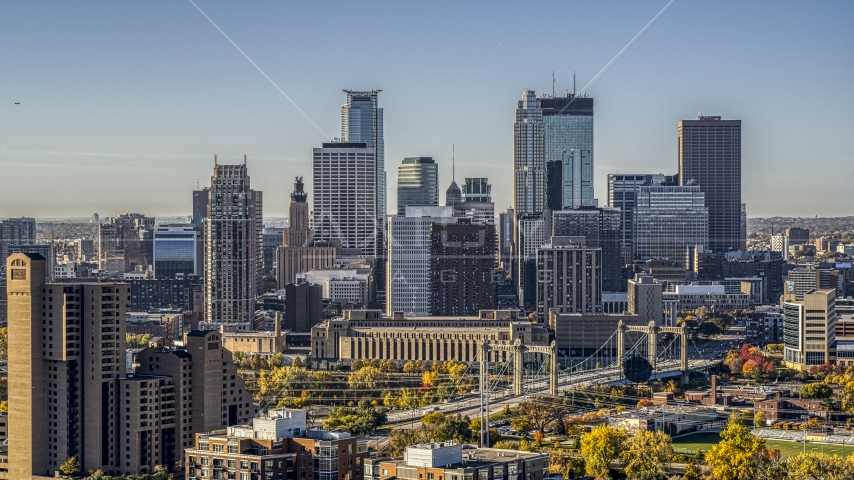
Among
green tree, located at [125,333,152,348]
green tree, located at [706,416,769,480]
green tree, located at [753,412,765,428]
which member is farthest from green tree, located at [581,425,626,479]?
green tree, located at [125,333,152,348]

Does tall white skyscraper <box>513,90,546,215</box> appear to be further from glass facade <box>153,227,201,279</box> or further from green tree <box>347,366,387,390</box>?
green tree <box>347,366,387,390</box>

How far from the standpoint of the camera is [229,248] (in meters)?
49.5

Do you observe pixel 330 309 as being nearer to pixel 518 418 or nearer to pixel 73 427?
pixel 518 418

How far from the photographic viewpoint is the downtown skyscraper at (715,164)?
254 ft

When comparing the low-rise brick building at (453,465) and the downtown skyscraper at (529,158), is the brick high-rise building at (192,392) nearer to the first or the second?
the low-rise brick building at (453,465)

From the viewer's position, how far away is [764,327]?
1924 inches

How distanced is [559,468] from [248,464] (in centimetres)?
553

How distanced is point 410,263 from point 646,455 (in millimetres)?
28762

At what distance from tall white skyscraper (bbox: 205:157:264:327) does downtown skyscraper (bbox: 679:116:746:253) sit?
32.7m

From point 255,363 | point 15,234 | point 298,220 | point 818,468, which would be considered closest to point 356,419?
point 818,468

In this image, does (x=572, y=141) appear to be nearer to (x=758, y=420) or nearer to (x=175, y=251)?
(x=175, y=251)

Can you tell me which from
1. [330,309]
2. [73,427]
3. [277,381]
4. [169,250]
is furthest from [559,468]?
[169,250]

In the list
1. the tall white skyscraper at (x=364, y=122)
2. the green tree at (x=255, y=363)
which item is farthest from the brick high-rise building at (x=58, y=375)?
the tall white skyscraper at (x=364, y=122)

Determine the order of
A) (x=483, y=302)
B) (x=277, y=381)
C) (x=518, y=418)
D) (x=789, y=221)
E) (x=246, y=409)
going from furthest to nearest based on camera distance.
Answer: (x=789, y=221) → (x=483, y=302) → (x=277, y=381) → (x=518, y=418) → (x=246, y=409)
